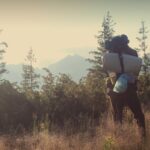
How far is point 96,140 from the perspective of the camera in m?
7.91

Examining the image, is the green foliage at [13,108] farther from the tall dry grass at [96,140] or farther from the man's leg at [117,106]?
the man's leg at [117,106]

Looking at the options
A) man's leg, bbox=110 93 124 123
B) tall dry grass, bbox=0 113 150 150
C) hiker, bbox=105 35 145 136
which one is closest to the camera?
tall dry grass, bbox=0 113 150 150

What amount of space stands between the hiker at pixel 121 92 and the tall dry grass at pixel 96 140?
0.73ft

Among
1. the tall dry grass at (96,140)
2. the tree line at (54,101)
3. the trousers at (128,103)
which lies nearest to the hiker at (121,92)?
the trousers at (128,103)

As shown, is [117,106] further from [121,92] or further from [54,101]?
[54,101]

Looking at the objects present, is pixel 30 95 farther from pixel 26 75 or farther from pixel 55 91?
pixel 26 75

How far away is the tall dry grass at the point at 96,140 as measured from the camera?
740cm

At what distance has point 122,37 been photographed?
28.0ft

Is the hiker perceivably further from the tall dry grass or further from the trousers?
the tall dry grass

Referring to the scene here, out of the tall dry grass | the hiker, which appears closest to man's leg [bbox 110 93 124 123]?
the hiker

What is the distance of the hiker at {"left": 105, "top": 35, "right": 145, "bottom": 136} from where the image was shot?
8.33m

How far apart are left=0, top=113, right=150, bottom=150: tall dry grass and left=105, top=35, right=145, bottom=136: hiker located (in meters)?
0.22

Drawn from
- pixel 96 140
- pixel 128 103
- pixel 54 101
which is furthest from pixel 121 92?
pixel 54 101

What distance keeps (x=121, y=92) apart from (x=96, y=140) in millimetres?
990
